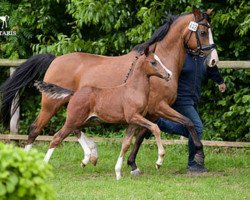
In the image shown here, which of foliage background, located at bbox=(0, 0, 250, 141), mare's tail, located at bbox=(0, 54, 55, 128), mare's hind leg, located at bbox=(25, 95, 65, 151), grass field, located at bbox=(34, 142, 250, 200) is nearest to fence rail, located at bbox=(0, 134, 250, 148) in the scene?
grass field, located at bbox=(34, 142, 250, 200)

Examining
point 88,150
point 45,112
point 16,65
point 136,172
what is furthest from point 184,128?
point 16,65

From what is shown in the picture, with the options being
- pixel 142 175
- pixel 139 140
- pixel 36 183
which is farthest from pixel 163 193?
pixel 36 183

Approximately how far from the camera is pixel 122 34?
11023mm

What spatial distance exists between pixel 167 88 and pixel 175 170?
4.30 ft

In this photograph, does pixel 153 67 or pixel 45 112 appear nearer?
pixel 153 67

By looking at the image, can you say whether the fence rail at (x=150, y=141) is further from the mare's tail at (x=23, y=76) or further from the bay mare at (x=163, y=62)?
the bay mare at (x=163, y=62)

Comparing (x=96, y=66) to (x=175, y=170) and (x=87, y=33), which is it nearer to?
(x=175, y=170)

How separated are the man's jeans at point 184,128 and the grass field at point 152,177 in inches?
12.5

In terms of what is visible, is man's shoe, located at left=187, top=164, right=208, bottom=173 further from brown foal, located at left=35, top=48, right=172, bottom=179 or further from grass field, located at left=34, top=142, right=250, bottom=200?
brown foal, located at left=35, top=48, right=172, bottom=179

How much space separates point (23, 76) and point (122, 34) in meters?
2.32

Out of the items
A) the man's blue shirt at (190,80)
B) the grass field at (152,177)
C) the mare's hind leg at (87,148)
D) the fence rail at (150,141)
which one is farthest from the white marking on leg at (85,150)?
the fence rail at (150,141)

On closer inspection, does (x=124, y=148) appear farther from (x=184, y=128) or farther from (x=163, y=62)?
(x=163, y=62)

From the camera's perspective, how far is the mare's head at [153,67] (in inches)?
297

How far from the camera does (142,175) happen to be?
8.15m
